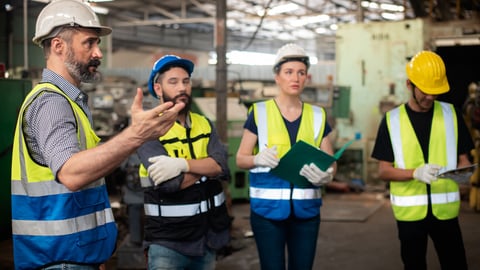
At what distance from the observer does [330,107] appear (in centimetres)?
866

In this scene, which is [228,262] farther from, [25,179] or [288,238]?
[25,179]

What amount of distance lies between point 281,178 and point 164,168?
656mm

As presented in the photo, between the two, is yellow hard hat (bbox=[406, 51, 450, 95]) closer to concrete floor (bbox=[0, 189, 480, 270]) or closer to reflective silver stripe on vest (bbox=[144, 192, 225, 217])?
reflective silver stripe on vest (bbox=[144, 192, 225, 217])

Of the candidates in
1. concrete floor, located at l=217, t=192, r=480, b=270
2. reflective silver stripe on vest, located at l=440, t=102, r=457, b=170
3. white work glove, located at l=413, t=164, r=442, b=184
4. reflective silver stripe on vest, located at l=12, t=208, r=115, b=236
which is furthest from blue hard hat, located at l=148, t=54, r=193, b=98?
concrete floor, located at l=217, t=192, r=480, b=270

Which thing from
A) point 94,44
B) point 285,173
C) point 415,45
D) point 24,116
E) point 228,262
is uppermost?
point 415,45

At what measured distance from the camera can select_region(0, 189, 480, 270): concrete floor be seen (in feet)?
15.5

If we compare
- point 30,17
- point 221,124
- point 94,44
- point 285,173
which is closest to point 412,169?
point 285,173

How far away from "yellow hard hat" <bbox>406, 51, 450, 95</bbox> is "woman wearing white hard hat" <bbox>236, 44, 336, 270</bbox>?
1.60ft

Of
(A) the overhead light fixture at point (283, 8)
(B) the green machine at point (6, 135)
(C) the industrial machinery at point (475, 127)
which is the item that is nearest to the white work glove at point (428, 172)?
(C) the industrial machinery at point (475, 127)

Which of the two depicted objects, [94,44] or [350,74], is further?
[350,74]

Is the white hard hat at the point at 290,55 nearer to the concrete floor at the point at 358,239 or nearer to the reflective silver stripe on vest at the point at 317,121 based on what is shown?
the reflective silver stripe on vest at the point at 317,121

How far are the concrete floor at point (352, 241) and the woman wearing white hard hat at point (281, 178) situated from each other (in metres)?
1.90

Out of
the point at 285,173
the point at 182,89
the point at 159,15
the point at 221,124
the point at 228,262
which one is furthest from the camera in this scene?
the point at 159,15

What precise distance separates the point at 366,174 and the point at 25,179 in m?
7.56
